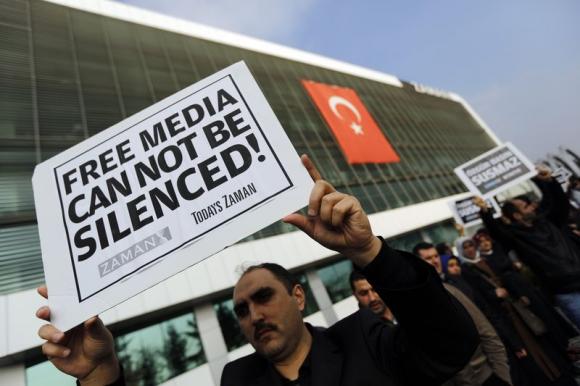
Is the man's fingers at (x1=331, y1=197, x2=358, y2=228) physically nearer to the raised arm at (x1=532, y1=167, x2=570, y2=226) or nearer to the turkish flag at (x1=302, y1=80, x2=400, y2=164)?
the raised arm at (x1=532, y1=167, x2=570, y2=226)

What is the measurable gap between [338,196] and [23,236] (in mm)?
9075

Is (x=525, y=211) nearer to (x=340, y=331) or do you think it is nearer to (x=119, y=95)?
(x=340, y=331)

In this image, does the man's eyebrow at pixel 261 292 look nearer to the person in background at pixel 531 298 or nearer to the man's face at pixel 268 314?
the man's face at pixel 268 314

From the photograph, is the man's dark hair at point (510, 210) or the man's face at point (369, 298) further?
the man's dark hair at point (510, 210)

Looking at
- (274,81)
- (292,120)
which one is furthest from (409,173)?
(274,81)

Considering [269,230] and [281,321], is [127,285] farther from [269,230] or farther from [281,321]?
[269,230]

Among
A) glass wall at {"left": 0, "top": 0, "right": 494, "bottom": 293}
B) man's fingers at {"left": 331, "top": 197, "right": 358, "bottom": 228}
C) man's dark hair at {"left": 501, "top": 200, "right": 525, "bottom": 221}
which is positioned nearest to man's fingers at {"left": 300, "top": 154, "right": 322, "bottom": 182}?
man's fingers at {"left": 331, "top": 197, "right": 358, "bottom": 228}

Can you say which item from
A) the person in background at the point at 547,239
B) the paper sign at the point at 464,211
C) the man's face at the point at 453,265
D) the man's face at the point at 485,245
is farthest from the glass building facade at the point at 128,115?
the person in background at the point at 547,239

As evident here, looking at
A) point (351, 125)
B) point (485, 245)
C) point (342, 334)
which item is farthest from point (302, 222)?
point (351, 125)

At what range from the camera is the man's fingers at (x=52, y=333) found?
1.47 meters

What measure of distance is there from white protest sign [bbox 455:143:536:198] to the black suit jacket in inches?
236

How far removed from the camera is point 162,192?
1.75 meters

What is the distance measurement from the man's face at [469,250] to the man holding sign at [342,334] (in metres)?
4.22

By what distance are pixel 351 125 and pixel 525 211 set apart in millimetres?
14123
